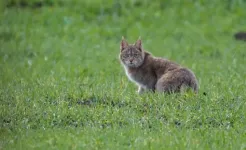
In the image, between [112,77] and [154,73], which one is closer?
[154,73]

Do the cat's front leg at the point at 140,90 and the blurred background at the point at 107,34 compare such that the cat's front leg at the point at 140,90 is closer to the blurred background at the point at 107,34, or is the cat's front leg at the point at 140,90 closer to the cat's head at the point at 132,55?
the cat's head at the point at 132,55

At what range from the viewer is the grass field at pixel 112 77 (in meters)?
9.61

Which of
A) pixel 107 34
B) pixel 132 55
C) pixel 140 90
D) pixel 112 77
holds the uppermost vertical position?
pixel 132 55

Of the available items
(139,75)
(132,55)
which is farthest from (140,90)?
(132,55)

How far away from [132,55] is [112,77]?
1.66 meters

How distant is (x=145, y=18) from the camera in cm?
2323

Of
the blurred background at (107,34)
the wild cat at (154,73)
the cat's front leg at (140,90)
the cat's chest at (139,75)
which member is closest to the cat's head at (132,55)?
the wild cat at (154,73)

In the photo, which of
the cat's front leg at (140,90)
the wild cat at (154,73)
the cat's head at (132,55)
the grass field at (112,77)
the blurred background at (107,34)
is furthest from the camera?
the blurred background at (107,34)

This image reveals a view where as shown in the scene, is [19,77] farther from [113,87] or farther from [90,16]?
[90,16]

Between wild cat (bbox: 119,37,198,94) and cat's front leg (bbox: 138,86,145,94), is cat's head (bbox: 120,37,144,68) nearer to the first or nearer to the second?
wild cat (bbox: 119,37,198,94)

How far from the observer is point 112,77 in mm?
14664

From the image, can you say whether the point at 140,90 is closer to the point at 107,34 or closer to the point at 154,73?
the point at 154,73

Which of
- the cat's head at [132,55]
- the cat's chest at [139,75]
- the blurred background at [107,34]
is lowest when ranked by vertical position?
the blurred background at [107,34]

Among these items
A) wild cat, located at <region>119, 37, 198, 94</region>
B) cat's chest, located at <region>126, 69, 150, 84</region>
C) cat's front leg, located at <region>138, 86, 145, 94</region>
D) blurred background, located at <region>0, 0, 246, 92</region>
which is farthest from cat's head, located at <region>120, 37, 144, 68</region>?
blurred background, located at <region>0, 0, 246, 92</region>
